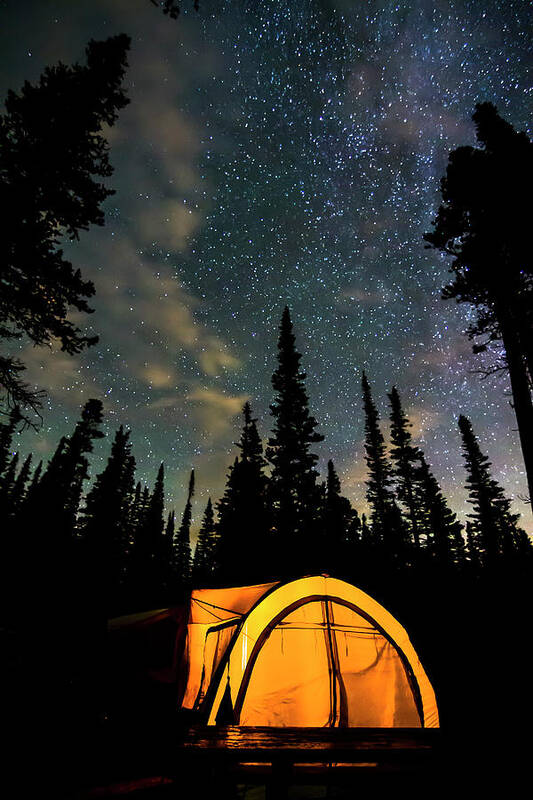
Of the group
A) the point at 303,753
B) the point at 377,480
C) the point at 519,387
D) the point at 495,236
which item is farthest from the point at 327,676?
the point at 377,480

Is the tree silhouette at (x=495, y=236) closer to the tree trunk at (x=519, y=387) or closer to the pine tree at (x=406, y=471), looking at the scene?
the tree trunk at (x=519, y=387)

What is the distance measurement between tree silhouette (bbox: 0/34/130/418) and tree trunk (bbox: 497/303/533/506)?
12026mm

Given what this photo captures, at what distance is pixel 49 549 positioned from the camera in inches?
1051

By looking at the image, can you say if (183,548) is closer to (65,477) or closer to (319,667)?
(65,477)

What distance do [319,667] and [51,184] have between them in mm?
13543

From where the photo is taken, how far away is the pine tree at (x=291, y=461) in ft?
69.4

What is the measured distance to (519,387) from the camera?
367 inches

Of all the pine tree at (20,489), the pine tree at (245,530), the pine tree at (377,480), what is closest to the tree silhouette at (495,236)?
the pine tree at (245,530)

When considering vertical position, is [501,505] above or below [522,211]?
above

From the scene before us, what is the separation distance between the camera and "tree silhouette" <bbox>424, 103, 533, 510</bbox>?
10.1 meters

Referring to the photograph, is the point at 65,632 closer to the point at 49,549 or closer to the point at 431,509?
the point at 49,549

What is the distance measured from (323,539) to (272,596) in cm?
1553

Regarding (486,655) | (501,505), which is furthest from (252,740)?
(501,505)

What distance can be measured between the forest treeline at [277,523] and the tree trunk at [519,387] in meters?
6.88
